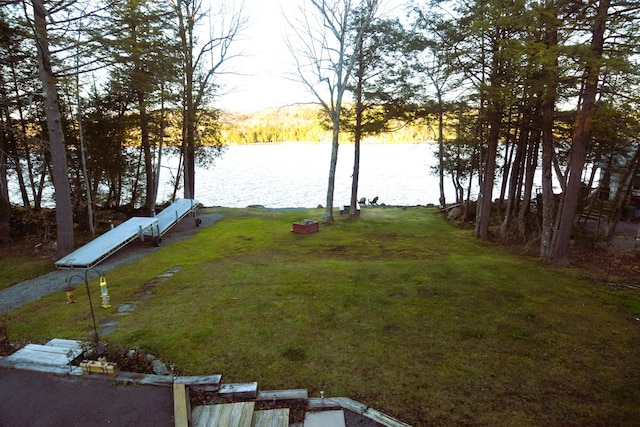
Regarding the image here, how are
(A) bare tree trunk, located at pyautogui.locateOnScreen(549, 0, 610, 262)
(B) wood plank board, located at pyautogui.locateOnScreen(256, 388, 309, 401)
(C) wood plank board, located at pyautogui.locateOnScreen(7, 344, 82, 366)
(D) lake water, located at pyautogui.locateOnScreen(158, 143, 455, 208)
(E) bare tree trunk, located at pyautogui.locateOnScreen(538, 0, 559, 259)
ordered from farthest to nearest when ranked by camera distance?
(D) lake water, located at pyautogui.locateOnScreen(158, 143, 455, 208)
(E) bare tree trunk, located at pyautogui.locateOnScreen(538, 0, 559, 259)
(A) bare tree trunk, located at pyautogui.locateOnScreen(549, 0, 610, 262)
(C) wood plank board, located at pyautogui.locateOnScreen(7, 344, 82, 366)
(B) wood plank board, located at pyautogui.locateOnScreen(256, 388, 309, 401)

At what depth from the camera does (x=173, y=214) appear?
46.7 feet

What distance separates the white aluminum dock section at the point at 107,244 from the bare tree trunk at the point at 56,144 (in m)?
0.60

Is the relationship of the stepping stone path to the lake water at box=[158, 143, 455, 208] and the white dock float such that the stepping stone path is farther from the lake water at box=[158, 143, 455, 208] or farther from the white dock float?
the lake water at box=[158, 143, 455, 208]

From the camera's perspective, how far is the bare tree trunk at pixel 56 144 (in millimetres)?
8312

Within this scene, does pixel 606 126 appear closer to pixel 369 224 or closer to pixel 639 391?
pixel 639 391

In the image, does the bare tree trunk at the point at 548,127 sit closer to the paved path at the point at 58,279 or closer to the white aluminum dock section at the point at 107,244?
the paved path at the point at 58,279

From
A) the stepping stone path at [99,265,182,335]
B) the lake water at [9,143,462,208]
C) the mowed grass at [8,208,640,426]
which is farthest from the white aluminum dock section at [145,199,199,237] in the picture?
the lake water at [9,143,462,208]

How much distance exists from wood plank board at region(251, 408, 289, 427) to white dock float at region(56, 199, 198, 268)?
786 cm

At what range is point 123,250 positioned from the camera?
1106 centimetres

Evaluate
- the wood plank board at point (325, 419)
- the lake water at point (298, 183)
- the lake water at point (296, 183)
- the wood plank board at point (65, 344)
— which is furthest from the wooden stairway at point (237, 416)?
the lake water at point (298, 183)

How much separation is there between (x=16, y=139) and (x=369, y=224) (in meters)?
14.0

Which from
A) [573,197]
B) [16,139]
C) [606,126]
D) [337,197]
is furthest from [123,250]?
[337,197]

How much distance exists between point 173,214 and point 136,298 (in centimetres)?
808

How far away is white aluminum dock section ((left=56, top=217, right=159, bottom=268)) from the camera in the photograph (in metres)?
9.12
